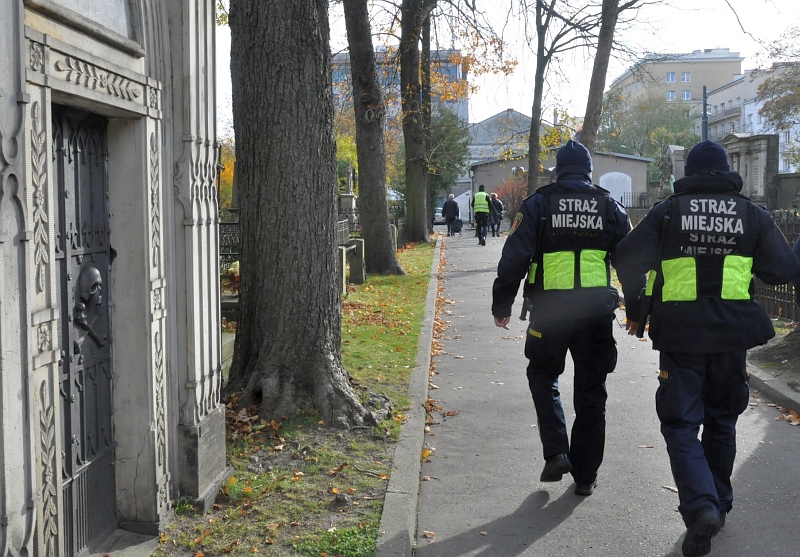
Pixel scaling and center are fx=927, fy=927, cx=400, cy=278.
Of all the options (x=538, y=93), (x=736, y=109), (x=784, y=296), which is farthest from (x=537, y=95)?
(x=736, y=109)

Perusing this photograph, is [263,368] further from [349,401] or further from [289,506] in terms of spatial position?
[289,506]

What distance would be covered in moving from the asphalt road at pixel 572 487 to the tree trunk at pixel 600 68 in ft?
39.4

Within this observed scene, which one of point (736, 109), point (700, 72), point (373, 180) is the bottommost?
point (373, 180)

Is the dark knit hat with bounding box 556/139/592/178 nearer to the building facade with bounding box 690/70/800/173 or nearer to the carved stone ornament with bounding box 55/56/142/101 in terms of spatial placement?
the carved stone ornament with bounding box 55/56/142/101

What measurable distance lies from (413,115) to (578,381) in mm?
22090

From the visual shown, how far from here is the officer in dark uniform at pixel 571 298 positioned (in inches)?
211

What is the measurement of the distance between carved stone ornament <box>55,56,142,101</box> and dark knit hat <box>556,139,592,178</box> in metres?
2.55

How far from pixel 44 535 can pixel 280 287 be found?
351 centimetres

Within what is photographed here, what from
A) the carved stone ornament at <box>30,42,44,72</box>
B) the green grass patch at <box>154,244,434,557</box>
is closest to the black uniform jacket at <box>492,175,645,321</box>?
the green grass patch at <box>154,244,434,557</box>

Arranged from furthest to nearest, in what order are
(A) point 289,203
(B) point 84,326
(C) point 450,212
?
(C) point 450,212 → (A) point 289,203 → (B) point 84,326

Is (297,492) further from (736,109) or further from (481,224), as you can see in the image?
(736,109)

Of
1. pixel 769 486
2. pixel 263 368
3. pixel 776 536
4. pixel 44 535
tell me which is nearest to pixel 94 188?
pixel 44 535

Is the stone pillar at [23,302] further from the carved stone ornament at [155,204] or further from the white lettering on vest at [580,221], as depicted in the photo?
the white lettering on vest at [580,221]

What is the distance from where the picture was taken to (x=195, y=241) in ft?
15.9
